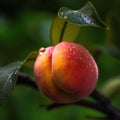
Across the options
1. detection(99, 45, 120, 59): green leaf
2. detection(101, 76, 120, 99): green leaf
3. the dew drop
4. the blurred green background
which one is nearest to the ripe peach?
the dew drop

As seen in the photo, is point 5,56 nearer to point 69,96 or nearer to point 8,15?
point 8,15

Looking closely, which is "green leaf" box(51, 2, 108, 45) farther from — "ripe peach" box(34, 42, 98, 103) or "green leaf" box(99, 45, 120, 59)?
"green leaf" box(99, 45, 120, 59)

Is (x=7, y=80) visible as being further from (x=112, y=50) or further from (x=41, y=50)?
(x=112, y=50)

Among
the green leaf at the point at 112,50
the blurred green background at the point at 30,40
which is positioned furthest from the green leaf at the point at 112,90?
the blurred green background at the point at 30,40

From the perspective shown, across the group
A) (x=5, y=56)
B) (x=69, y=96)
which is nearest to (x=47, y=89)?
(x=69, y=96)

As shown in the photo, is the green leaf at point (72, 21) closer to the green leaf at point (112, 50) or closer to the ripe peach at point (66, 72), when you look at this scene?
the ripe peach at point (66, 72)

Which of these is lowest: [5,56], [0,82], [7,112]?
[7,112]
